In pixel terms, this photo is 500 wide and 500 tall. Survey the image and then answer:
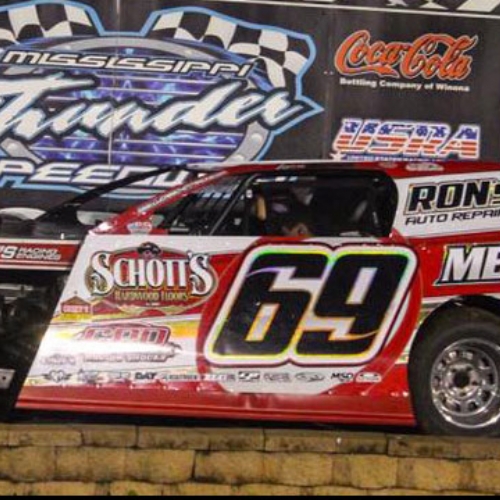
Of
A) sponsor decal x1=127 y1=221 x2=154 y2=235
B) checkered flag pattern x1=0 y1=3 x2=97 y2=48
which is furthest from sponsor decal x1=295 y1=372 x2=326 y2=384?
checkered flag pattern x1=0 y1=3 x2=97 y2=48

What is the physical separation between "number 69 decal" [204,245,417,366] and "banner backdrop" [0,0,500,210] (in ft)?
11.0

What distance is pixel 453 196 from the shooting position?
569cm

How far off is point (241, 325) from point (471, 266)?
135 cm

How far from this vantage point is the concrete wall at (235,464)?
15.6 ft

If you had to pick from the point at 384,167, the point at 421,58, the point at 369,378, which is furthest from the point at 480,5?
the point at 369,378

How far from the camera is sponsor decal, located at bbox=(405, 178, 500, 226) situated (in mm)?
5645

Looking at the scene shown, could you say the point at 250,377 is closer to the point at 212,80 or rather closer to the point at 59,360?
the point at 59,360

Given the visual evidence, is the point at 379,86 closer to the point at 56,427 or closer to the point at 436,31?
the point at 436,31

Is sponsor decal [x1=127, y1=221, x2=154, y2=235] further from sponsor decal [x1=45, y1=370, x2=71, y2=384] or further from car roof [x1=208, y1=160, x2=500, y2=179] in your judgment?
sponsor decal [x1=45, y1=370, x2=71, y2=384]

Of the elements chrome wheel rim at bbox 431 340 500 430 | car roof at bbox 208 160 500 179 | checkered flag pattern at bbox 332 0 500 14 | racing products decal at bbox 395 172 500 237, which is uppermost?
→ checkered flag pattern at bbox 332 0 500 14

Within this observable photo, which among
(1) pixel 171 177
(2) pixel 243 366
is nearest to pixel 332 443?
(2) pixel 243 366

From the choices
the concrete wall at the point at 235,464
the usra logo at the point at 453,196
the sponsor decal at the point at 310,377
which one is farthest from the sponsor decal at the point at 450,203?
the concrete wall at the point at 235,464

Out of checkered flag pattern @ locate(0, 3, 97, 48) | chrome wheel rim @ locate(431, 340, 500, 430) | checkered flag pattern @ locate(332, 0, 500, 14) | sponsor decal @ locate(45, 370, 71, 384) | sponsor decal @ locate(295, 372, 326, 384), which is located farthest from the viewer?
checkered flag pattern @ locate(332, 0, 500, 14)

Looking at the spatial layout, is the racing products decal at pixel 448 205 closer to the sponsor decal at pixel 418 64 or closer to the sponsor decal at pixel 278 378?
the sponsor decal at pixel 278 378
